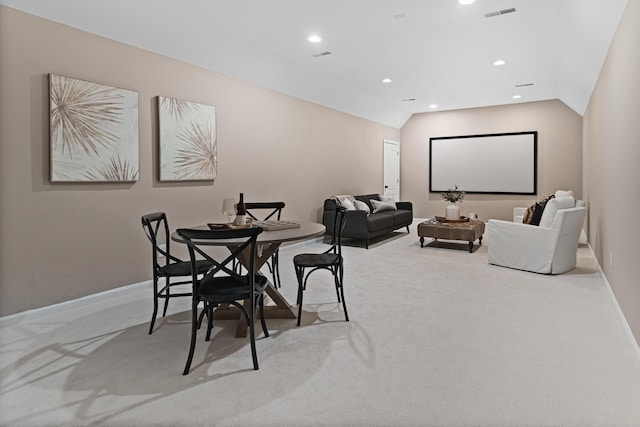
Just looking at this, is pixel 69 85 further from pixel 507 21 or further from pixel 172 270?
pixel 507 21

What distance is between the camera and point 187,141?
4.71m

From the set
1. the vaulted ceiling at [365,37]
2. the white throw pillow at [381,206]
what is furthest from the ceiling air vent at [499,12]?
the white throw pillow at [381,206]

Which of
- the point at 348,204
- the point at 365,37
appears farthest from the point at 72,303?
the point at 348,204

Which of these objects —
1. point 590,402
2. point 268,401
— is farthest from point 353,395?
point 590,402

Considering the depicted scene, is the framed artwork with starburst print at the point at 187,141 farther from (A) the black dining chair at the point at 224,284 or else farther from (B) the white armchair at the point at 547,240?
(B) the white armchair at the point at 547,240

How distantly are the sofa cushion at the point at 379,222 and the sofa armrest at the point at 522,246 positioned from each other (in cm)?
196

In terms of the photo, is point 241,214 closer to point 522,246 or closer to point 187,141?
point 187,141

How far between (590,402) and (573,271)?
329 centimetres

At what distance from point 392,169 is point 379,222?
364 centimetres

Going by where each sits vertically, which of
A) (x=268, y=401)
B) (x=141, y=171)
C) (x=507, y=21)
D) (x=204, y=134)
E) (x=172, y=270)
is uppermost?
(x=507, y=21)

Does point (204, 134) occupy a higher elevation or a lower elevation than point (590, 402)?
higher

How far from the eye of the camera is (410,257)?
5.88m

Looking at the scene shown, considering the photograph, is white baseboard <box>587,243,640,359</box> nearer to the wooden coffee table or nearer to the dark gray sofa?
the wooden coffee table

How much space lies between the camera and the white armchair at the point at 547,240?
15.4 feet
